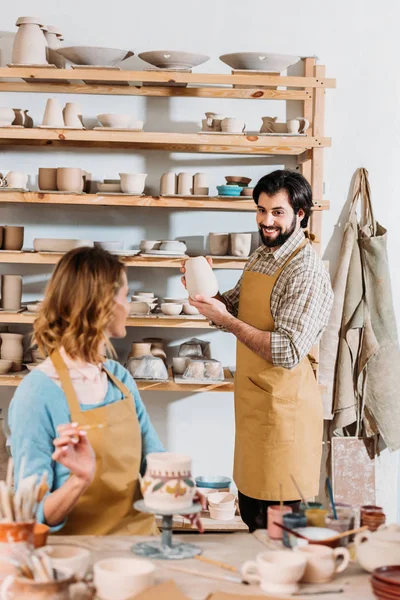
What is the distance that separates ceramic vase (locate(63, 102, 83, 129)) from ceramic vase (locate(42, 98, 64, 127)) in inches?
1.3

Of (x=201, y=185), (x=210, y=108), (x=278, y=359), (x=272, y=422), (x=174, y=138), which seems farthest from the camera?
(x=210, y=108)

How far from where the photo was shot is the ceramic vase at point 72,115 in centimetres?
360

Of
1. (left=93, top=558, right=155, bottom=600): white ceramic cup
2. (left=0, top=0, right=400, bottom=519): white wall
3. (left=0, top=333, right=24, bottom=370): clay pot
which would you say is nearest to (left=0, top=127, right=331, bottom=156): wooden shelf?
(left=0, top=0, right=400, bottom=519): white wall

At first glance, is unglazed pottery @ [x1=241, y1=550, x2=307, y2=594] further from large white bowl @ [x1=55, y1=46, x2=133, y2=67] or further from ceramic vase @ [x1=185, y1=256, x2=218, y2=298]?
large white bowl @ [x1=55, y1=46, x2=133, y2=67]

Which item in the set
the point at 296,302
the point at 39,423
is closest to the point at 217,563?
the point at 39,423

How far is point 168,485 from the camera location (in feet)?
5.56

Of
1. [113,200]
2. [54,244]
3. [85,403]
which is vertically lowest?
[85,403]

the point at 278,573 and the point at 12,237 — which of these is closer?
the point at 278,573

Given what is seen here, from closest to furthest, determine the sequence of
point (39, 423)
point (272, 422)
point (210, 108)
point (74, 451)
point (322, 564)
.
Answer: point (322, 564), point (74, 451), point (39, 423), point (272, 422), point (210, 108)

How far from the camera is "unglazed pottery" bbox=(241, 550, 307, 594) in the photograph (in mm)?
1552

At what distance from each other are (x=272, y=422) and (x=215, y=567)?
1.33 metres

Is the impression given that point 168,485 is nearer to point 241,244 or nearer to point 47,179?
point 241,244

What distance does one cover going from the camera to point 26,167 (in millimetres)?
3910

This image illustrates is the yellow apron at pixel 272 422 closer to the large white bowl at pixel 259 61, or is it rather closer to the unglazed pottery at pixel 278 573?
the large white bowl at pixel 259 61
